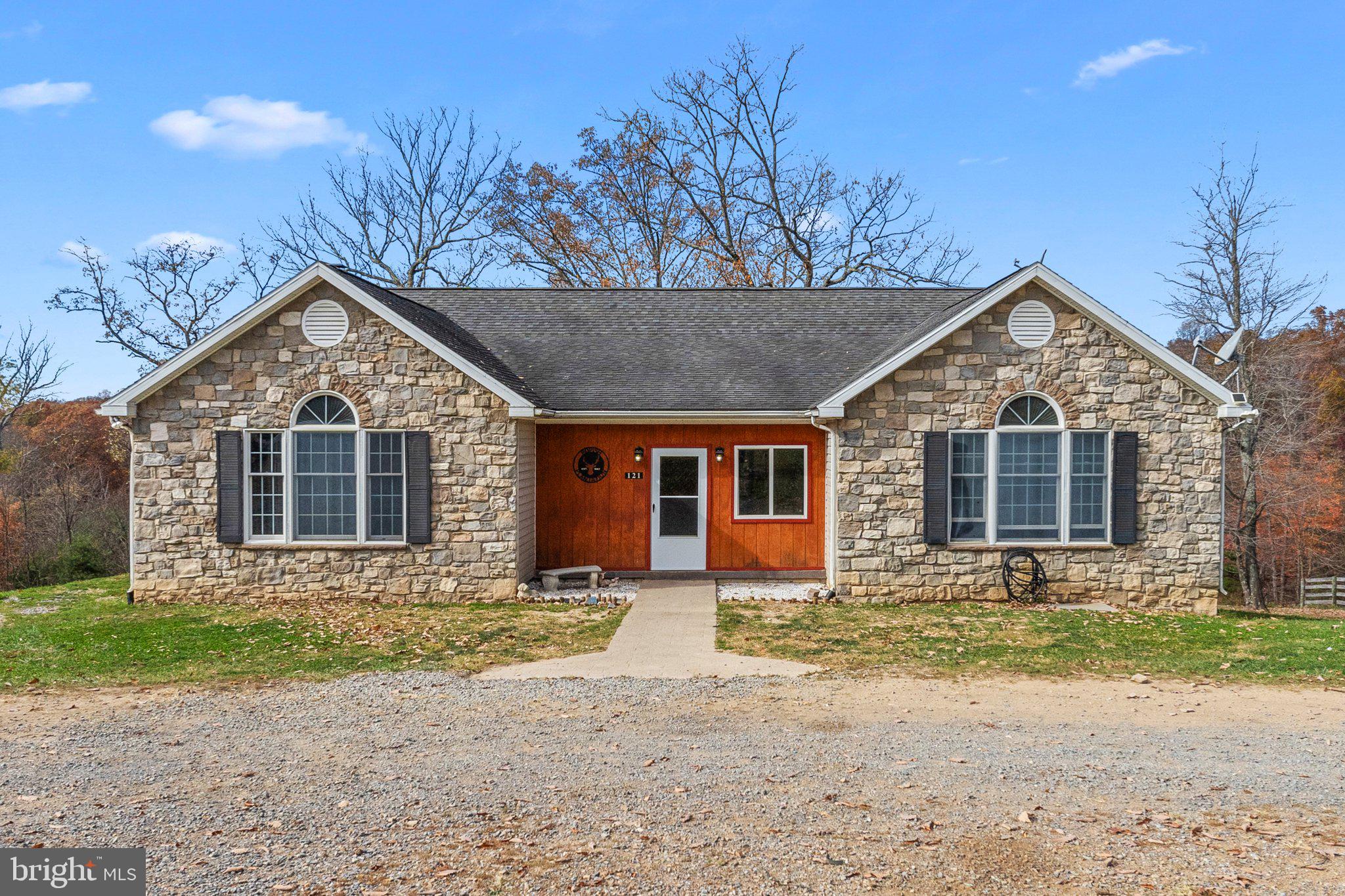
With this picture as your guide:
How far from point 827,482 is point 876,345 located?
10.3ft

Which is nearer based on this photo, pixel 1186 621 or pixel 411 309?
pixel 1186 621

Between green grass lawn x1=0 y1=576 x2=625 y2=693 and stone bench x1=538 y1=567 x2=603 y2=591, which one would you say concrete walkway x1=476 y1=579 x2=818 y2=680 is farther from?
stone bench x1=538 y1=567 x2=603 y2=591

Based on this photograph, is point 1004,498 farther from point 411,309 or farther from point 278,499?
point 278,499

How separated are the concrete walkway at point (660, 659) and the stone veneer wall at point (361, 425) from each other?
8.36 feet

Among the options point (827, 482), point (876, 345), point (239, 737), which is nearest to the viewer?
point (239, 737)

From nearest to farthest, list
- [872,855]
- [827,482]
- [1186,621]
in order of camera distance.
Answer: [872,855]
[1186,621]
[827,482]

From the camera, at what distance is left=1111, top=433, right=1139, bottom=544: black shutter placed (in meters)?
11.6

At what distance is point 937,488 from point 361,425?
318 inches

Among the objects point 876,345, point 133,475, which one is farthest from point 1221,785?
point 133,475

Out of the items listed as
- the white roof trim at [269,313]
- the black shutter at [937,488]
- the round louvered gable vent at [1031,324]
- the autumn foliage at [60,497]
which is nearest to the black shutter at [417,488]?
the white roof trim at [269,313]

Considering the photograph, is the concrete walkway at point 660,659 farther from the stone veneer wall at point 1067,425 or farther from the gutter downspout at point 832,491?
the stone veneer wall at point 1067,425

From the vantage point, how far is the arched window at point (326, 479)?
11758mm

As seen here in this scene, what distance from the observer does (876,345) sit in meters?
14.6

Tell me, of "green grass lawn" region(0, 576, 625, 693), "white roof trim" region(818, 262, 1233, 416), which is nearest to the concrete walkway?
"green grass lawn" region(0, 576, 625, 693)
